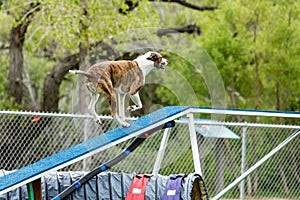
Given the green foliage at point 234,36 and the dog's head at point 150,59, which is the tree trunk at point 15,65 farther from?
the dog's head at point 150,59

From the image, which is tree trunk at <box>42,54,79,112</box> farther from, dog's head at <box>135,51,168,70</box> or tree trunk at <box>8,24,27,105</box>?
dog's head at <box>135,51,168,70</box>

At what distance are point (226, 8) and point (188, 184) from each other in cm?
733

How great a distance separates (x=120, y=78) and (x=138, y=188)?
1.25 m

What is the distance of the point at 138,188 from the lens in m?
5.64

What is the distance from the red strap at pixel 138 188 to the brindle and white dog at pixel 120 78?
804mm

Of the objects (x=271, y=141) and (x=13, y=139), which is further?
(x=271, y=141)

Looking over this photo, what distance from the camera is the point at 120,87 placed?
4.85 metres

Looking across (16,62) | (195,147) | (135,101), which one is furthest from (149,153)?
(16,62)

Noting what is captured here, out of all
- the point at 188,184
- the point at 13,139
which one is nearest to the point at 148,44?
the point at 188,184

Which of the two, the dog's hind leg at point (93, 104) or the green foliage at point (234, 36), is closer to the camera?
the dog's hind leg at point (93, 104)

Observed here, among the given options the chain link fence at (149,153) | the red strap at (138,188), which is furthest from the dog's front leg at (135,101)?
the chain link fence at (149,153)

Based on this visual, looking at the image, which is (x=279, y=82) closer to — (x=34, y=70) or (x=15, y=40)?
→ (x=15, y=40)

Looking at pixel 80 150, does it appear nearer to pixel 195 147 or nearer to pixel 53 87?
pixel 195 147

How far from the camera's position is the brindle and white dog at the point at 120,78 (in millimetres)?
4707
